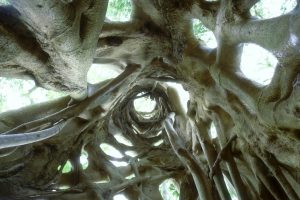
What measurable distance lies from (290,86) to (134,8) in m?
1.53

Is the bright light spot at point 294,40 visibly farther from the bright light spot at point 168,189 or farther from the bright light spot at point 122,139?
the bright light spot at point 122,139

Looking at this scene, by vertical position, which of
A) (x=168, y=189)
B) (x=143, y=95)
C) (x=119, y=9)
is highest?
(x=119, y=9)

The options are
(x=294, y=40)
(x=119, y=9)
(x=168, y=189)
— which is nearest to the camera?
(x=294, y=40)

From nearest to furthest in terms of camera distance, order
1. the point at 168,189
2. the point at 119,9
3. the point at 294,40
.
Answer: the point at 294,40, the point at 119,9, the point at 168,189

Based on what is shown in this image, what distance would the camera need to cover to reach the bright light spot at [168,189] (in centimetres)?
355

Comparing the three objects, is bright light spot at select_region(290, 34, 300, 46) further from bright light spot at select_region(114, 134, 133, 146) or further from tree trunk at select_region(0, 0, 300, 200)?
bright light spot at select_region(114, 134, 133, 146)

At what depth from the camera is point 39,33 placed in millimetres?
1743

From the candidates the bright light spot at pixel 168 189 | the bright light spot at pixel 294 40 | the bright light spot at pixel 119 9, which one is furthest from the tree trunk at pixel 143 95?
the bright light spot at pixel 119 9

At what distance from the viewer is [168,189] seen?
3908 millimetres

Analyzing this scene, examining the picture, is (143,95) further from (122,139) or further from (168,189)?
(168,189)

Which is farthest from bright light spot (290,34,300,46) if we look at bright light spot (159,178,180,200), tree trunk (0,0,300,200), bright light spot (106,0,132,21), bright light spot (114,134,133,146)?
bright light spot (114,134,133,146)

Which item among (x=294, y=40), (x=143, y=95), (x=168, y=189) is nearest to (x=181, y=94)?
(x=143, y=95)

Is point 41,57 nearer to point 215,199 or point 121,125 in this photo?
point 215,199

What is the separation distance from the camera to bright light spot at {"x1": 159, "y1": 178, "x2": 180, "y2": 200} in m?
3.55
